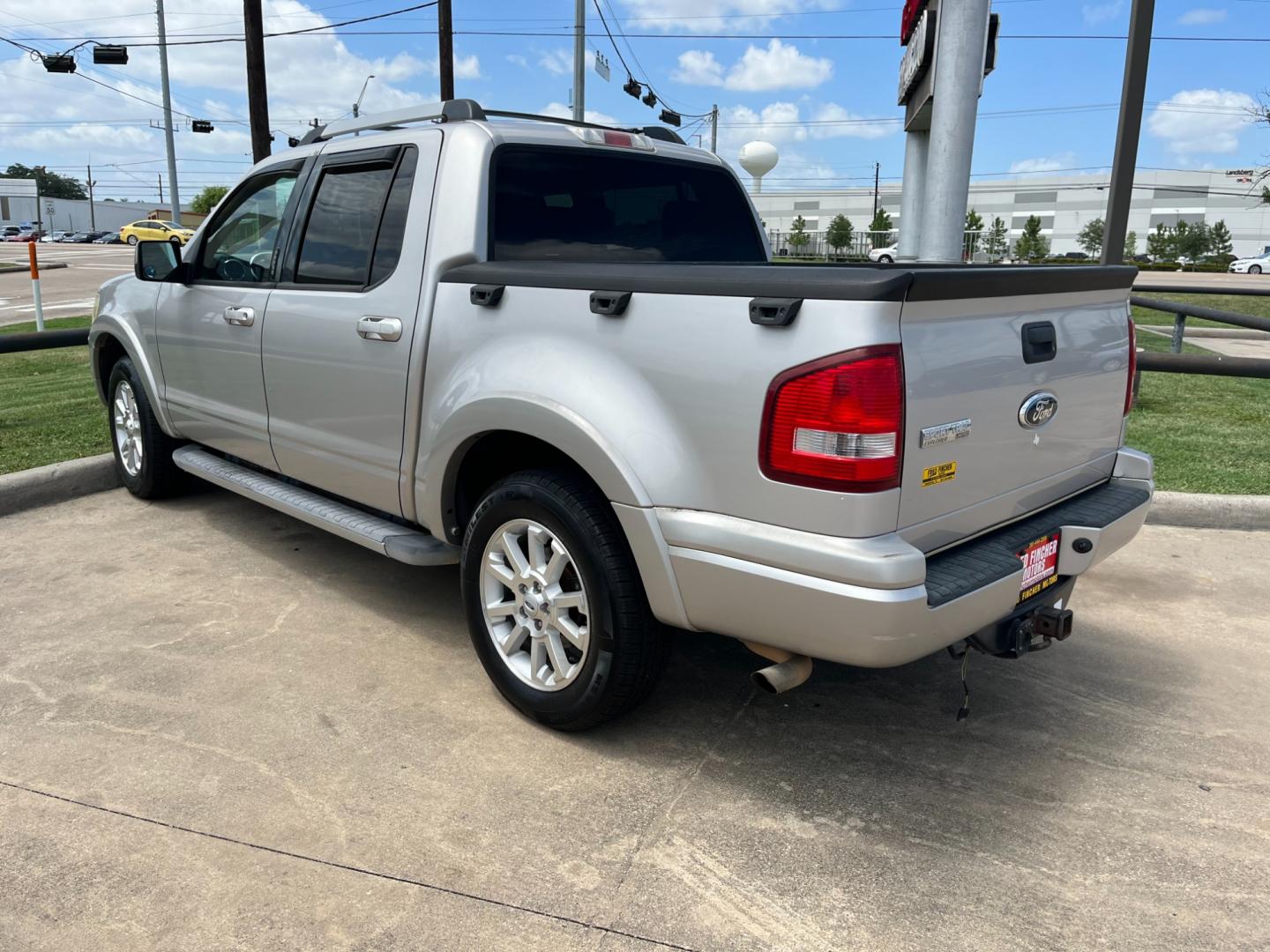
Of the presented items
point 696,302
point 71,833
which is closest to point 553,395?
point 696,302

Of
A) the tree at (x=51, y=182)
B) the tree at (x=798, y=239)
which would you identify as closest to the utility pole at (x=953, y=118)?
the tree at (x=798, y=239)

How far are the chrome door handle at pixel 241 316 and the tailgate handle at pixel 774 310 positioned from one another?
9.11 feet

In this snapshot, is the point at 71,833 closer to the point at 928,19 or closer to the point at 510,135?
the point at 510,135

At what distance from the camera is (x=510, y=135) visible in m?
3.67

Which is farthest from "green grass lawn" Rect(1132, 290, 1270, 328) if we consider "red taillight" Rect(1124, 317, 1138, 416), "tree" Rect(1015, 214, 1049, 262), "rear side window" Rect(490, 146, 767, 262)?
"tree" Rect(1015, 214, 1049, 262)

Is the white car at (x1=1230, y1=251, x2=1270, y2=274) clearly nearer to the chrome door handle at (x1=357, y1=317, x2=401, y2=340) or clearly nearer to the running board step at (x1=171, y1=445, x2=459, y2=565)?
the running board step at (x1=171, y1=445, x2=459, y2=565)

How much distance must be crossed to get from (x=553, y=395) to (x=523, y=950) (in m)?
1.50

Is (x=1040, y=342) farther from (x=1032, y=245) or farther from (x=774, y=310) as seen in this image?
(x=1032, y=245)

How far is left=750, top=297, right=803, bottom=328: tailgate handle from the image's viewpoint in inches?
96.7

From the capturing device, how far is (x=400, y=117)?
4.05 metres

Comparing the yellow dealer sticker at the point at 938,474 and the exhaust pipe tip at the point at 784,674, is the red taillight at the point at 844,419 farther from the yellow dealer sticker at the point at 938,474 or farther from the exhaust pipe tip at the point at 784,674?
the exhaust pipe tip at the point at 784,674

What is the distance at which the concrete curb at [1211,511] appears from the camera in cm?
565

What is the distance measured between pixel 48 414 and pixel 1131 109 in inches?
334

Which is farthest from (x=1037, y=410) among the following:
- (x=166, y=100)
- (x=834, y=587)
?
(x=166, y=100)
